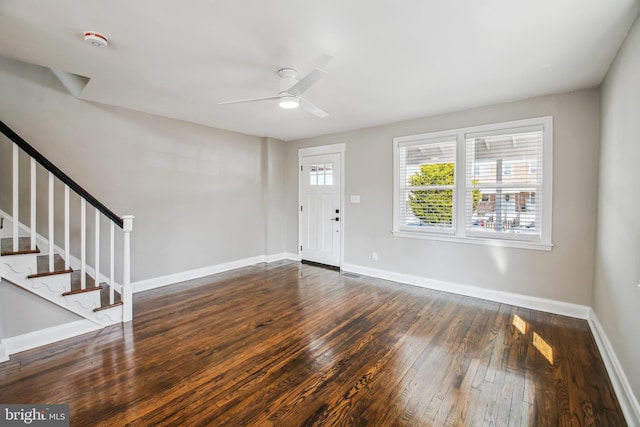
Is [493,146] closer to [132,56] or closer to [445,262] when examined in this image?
[445,262]

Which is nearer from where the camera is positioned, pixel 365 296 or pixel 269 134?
pixel 365 296

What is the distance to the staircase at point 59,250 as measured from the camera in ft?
7.94

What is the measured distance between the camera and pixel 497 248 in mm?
3646

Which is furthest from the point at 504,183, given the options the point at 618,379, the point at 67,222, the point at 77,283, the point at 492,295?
the point at 77,283

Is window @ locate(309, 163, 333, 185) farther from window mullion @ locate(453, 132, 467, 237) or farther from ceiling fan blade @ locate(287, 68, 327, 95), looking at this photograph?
ceiling fan blade @ locate(287, 68, 327, 95)

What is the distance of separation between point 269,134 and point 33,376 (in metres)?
4.35

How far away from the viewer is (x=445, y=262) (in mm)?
4059

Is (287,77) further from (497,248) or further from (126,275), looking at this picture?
(497,248)

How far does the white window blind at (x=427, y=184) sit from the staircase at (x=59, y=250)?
3607mm

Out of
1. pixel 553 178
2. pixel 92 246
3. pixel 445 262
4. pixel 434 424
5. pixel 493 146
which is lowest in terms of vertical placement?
pixel 434 424

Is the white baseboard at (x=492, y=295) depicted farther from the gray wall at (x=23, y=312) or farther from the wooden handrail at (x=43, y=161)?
the gray wall at (x=23, y=312)

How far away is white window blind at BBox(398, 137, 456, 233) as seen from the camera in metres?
4.02

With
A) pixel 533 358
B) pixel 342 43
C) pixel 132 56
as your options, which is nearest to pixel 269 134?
pixel 132 56

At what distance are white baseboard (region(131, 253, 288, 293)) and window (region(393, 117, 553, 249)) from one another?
106 inches
